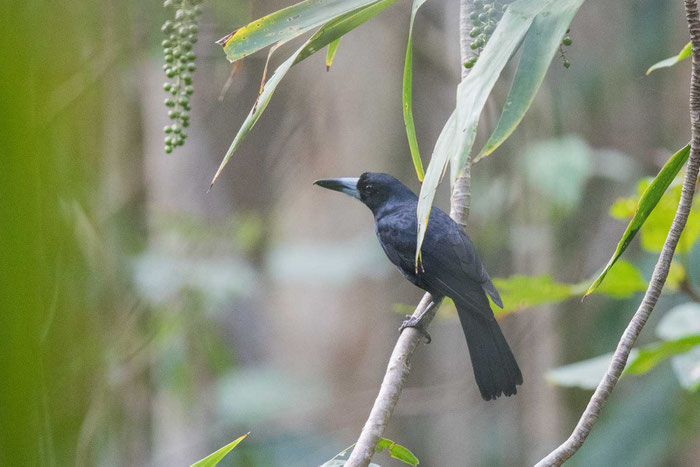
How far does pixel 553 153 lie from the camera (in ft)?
14.0

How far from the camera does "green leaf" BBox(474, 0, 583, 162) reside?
3.24 ft

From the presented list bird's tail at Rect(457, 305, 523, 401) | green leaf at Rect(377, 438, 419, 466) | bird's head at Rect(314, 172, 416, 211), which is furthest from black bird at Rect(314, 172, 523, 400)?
green leaf at Rect(377, 438, 419, 466)

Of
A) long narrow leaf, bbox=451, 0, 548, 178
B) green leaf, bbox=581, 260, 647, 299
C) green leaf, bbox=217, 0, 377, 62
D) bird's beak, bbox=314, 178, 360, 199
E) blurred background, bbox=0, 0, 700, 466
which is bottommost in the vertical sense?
blurred background, bbox=0, 0, 700, 466

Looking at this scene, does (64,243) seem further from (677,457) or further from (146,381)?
(677,457)

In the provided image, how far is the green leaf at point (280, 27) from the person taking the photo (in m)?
1.29

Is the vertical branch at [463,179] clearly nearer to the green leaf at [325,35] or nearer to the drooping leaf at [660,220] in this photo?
the drooping leaf at [660,220]

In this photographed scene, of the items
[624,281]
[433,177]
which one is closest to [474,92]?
[433,177]

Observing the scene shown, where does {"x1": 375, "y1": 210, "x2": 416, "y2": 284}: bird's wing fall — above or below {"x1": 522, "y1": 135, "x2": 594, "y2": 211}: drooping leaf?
above

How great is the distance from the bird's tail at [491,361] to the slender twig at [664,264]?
24.9 inches

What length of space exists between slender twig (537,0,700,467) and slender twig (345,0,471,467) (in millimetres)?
326

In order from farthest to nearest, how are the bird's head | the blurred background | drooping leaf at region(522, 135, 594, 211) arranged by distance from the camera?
the blurred background, drooping leaf at region(522, 135, 594, 211), the bird's head

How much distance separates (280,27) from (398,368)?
0.80 meters

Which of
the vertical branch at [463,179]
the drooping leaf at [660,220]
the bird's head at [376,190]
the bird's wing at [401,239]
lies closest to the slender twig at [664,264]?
the vertical branch at [463,179]

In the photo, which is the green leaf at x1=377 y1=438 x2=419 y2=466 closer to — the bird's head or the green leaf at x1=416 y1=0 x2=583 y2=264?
the green leaf at x1=416 y1=0 x2=583 y2=264
